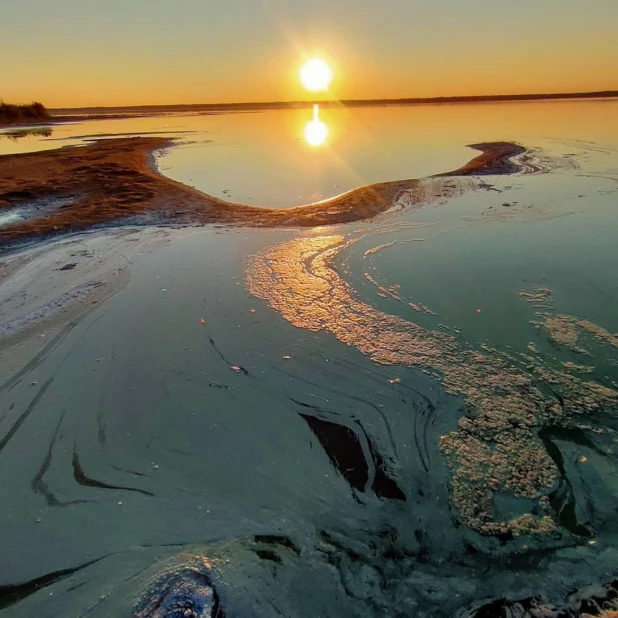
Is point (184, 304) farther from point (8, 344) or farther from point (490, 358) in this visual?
point (490, 358)

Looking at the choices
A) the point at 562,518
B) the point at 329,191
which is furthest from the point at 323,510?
the point at 329,191

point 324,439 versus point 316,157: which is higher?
point 316,157

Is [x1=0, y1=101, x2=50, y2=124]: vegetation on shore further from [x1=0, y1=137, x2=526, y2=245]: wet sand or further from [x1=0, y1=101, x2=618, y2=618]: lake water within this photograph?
[x1=0, y1=101, x2=618, y2=618]: lake water

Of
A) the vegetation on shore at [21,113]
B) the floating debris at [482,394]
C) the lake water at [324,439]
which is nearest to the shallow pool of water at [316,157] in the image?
the floating debris at [482,394]

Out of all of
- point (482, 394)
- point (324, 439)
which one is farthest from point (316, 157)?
point (324, 439)

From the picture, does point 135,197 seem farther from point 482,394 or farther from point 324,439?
point 482,394

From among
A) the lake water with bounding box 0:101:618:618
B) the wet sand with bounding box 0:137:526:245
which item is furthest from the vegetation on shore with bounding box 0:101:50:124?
the lake water with bounding box 0:101:618:618
